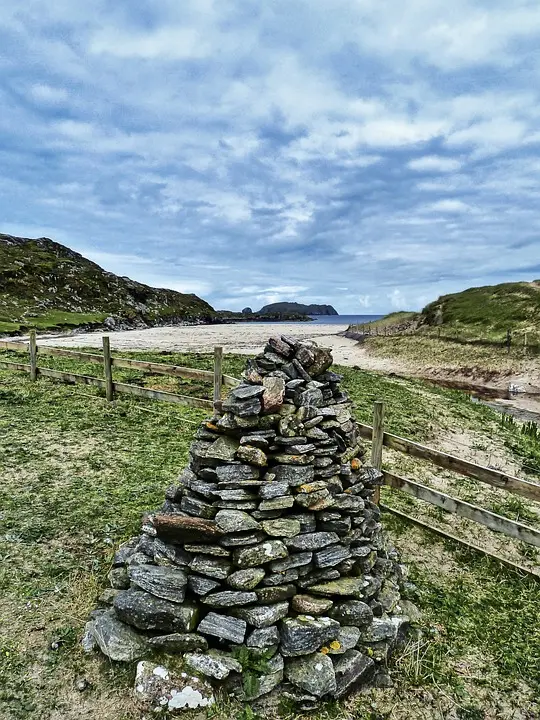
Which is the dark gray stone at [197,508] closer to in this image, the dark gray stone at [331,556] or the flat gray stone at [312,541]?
the flat gray stone at [312,541]

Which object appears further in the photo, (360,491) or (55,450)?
(55,450)

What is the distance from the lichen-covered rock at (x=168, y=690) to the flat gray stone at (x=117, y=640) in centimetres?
18

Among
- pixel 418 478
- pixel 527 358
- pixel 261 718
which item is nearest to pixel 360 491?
pixel 261 718

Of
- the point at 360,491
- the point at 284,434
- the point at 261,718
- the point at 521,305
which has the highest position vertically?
the point at 521,305

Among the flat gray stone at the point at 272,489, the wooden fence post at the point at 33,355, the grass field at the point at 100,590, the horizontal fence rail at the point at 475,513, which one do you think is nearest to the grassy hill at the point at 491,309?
the horizontal fence rail at the point at 475,513

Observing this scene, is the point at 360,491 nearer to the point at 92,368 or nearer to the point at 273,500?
the point at 273,500

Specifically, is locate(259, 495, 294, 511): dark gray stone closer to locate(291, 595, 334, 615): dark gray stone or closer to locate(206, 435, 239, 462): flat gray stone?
locate(206, 435, 239, 462): flat gray stone

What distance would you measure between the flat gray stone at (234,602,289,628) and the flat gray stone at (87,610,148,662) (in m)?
1.07

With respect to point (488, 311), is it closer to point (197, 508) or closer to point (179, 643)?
point (197, 508)

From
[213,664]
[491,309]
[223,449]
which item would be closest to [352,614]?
[213,664]

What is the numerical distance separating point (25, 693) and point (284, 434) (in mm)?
3567

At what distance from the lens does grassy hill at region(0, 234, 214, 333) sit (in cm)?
6481

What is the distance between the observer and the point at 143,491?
8.44 metres

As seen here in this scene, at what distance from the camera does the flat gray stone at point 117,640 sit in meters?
4.45
